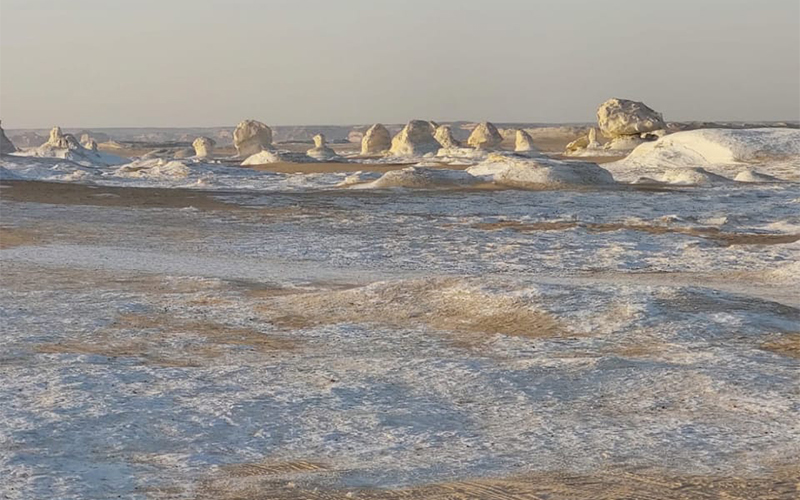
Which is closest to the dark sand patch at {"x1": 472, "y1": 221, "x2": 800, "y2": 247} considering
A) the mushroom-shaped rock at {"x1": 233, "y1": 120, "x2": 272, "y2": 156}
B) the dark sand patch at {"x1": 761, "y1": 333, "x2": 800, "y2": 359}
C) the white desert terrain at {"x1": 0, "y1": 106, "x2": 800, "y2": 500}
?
the white desert terrain at {"x1": 0, "y1": 106, "x2": 800, "y2": 500}

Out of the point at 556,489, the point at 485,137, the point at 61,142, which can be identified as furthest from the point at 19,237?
the point at 485,137

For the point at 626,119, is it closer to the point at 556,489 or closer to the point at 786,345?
the point at 786,345

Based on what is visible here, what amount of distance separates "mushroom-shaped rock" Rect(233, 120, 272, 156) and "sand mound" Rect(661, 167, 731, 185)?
2119 inches

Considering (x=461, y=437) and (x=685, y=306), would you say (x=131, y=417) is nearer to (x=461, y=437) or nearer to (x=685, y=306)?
(x=461, y=437)

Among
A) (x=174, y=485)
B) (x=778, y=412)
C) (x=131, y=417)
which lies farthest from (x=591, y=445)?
(x=131, y=417)

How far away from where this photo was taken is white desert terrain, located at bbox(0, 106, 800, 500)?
6.20 m

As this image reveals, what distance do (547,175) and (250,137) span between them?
57.2 metres

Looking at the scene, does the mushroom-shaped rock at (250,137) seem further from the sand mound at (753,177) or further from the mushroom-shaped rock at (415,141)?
the sand mound at (753,177)

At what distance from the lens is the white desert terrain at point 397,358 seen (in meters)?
6.20

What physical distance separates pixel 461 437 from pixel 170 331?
4713 mm

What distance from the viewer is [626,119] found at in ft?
207

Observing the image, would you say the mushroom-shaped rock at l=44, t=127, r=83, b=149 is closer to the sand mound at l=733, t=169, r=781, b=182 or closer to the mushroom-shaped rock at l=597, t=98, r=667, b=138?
the mushroom-shaped rock at l=597, t=98, r=667, b=138

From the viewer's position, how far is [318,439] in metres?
6.87

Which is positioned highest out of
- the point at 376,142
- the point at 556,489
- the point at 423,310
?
the point at 556,489
